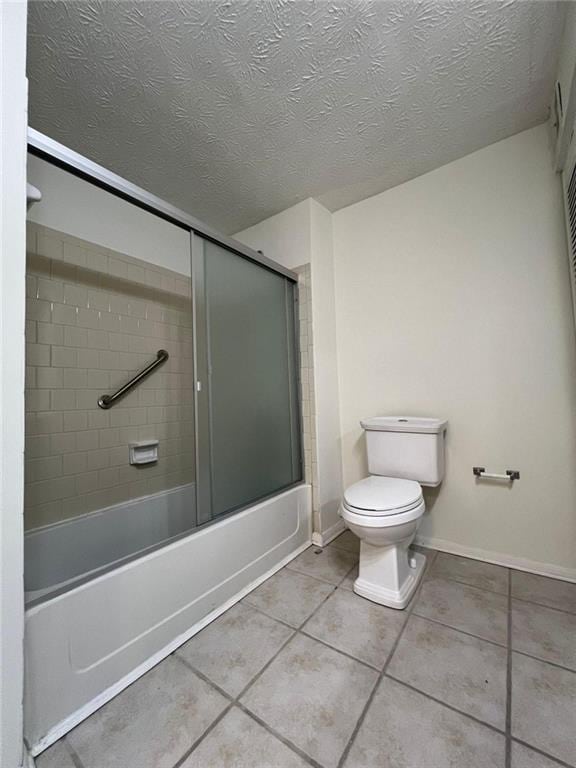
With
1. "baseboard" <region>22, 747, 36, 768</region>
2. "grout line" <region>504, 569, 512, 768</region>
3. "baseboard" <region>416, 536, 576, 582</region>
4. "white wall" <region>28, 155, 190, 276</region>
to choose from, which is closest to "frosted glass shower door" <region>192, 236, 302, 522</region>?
"white wall" <region>28, 155, 190, 276</region>

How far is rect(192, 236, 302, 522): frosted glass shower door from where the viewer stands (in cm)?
148

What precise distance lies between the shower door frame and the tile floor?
0.43 m

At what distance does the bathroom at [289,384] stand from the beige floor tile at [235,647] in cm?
1

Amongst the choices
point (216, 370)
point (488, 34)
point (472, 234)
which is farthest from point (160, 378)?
point (488, 34)

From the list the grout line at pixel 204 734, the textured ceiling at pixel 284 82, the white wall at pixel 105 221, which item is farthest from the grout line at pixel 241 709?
the textured ceiling at pixel 284 82

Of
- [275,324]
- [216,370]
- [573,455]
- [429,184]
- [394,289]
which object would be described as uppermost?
[429,184]

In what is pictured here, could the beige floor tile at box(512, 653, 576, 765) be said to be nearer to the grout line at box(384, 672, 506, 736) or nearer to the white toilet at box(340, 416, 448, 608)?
the grout line at box(384, 672, 506, 736)

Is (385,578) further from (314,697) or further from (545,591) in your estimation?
(545,591)

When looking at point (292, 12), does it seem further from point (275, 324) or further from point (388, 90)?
point (275, 324)

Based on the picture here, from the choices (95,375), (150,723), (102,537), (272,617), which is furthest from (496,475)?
(95,375)

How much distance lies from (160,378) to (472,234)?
2.03 meters

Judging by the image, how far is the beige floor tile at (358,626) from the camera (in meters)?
1.13

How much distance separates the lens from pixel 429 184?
1.87 m

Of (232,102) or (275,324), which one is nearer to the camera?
(232,102)
